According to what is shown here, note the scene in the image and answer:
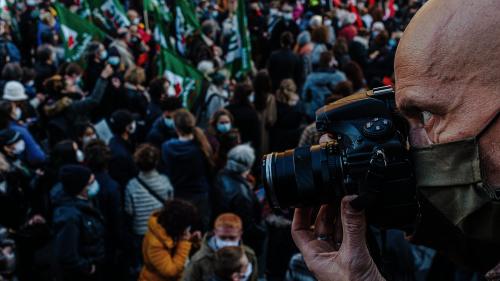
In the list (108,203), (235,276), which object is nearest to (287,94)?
(108,203)

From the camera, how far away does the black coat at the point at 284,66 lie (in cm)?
984

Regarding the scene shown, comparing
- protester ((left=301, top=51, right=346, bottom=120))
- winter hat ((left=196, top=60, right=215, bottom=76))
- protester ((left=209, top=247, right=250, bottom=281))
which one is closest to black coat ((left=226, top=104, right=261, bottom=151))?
protester ((left=301, top=51, right=346, bottom=120))

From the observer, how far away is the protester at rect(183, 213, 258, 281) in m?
4.36

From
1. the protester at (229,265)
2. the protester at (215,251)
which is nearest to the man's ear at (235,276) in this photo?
the protester at (229,265)

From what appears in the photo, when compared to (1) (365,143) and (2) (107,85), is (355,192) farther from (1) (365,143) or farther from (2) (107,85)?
(2) (107,85)

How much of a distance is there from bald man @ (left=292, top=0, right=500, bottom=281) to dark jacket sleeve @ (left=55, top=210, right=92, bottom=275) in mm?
3201

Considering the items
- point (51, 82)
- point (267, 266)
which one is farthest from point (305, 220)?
point (51, 82)

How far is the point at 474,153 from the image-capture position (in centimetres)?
174

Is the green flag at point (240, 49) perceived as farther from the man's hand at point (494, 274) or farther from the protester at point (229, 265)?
the man's hand at point (494, 274)

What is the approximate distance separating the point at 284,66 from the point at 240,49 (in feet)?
2.89

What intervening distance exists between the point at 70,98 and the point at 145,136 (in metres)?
0.91

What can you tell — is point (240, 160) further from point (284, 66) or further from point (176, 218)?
point (284, 66)

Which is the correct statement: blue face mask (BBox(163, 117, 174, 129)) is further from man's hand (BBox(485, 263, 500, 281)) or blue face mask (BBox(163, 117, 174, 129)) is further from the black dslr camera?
man's hand (BBox(485, 263, 500, 281))

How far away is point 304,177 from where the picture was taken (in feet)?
6.78
